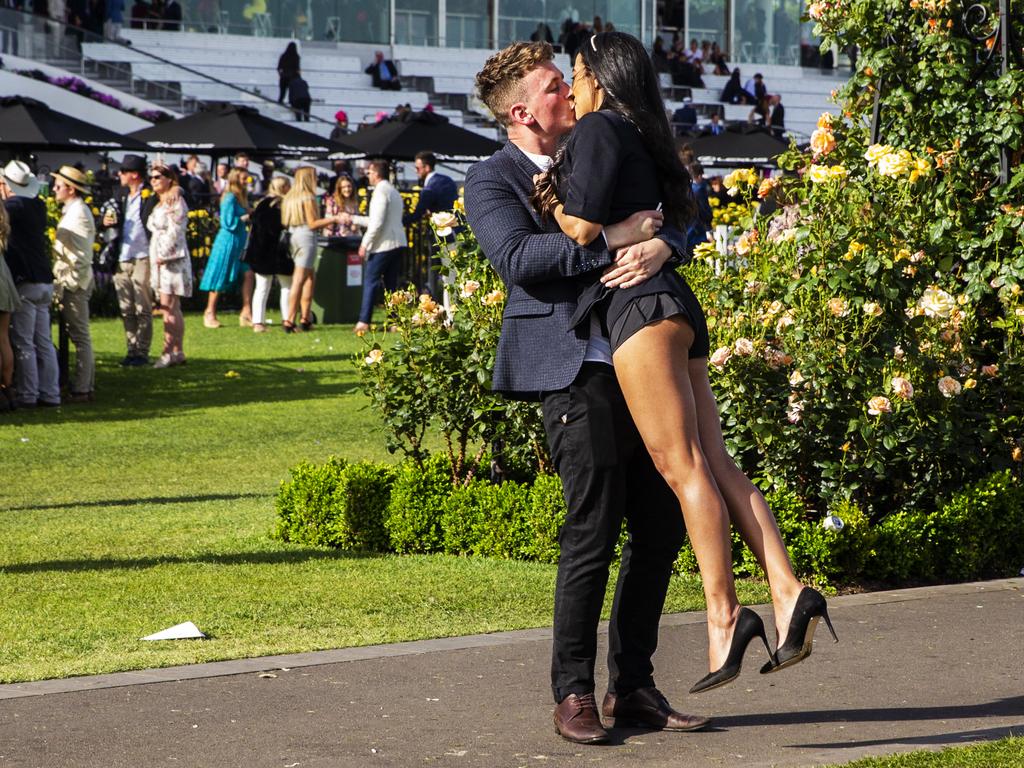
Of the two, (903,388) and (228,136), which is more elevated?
(228,136)

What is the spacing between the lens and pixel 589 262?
169 inches

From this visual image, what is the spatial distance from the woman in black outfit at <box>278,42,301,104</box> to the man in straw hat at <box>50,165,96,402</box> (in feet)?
77.1

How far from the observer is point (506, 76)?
15.0 ft

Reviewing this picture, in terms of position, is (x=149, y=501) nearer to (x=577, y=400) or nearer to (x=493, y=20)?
→ (x=577, y=400)

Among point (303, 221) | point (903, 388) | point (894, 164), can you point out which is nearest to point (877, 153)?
point (894, 164)

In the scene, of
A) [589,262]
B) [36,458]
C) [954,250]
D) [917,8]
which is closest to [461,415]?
[954,250]

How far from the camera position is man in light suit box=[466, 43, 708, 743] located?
4305mm

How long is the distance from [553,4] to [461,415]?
38.1 m

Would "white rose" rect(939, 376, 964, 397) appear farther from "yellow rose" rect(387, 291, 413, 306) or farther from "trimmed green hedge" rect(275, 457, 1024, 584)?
"yellow rose" rect(387, 291, 413, 306)

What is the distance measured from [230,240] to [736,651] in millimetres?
15742

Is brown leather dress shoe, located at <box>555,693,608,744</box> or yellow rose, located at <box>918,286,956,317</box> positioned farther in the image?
yellow rose, located at <box>918,286,956,317</box>

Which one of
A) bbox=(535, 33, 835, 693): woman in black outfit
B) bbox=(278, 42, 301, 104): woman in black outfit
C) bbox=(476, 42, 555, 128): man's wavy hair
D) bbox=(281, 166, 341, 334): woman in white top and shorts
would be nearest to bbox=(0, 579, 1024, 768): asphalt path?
bbox=(535, 33, 835, 693): woman in black outfit

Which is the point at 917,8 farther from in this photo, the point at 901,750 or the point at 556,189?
the point at 901,750

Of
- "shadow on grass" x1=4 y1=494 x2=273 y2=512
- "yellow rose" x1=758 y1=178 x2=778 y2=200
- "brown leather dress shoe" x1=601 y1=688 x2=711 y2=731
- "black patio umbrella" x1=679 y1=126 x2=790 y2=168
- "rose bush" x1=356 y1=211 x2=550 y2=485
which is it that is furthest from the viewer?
"black patio umbrella" x1=679 y1=126 x2=790 y2=168
